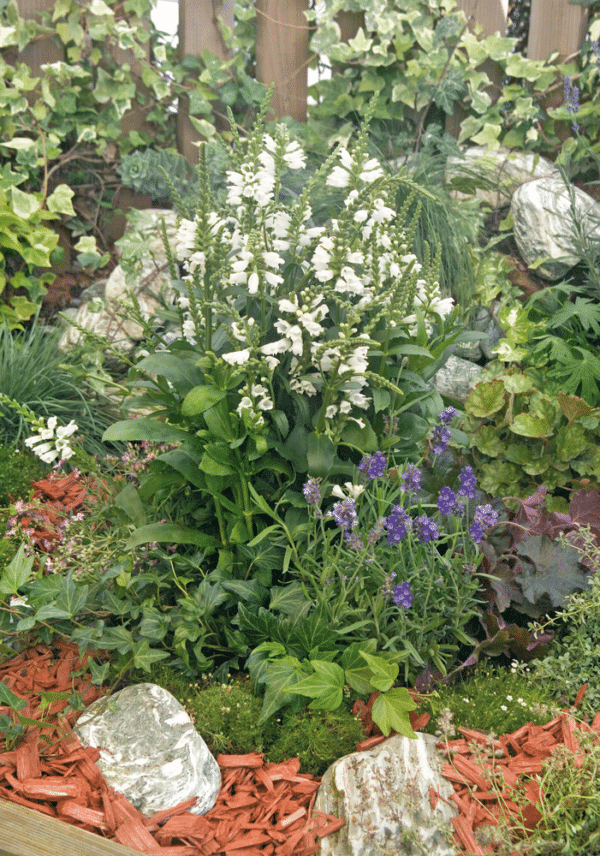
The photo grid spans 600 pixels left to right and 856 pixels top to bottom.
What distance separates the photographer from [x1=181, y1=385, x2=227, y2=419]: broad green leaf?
74.3 inches

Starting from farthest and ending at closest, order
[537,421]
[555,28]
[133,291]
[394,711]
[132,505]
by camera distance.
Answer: [555,28] < [133,291] < [537,421] < [132,505] < [394,711]

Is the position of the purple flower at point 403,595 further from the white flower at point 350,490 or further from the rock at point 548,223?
the rock at point 548,223

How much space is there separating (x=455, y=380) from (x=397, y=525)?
1.87 metres

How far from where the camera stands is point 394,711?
1.74 metres

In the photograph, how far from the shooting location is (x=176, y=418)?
2139 millimetres

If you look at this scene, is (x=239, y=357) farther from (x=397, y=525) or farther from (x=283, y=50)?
(x=283, y=50)

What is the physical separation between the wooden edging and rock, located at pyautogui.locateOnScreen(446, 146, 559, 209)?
3557 millimetres

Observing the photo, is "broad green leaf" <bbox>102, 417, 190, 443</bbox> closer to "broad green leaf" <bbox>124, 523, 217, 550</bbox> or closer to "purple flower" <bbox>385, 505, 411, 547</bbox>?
"broad green leaf" <bbox>124, 523, 217, 550</bbox>

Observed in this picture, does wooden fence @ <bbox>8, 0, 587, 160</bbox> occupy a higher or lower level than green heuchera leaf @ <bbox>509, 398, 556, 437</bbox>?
higher

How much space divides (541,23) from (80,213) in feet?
9.29

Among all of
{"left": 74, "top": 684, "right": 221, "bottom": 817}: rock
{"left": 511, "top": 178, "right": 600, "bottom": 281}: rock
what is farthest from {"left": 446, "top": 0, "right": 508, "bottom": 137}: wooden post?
{"left": 74, "top": 684, "right": 221, "bottom": 817}: rock

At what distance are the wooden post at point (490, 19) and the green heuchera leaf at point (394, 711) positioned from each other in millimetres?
3480

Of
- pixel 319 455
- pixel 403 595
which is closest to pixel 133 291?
pixel 319 455

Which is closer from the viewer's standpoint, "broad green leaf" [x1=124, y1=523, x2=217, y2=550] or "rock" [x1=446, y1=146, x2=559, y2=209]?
"broad green leaf" [x1=124, y1=523, x2=217, y2=550]
